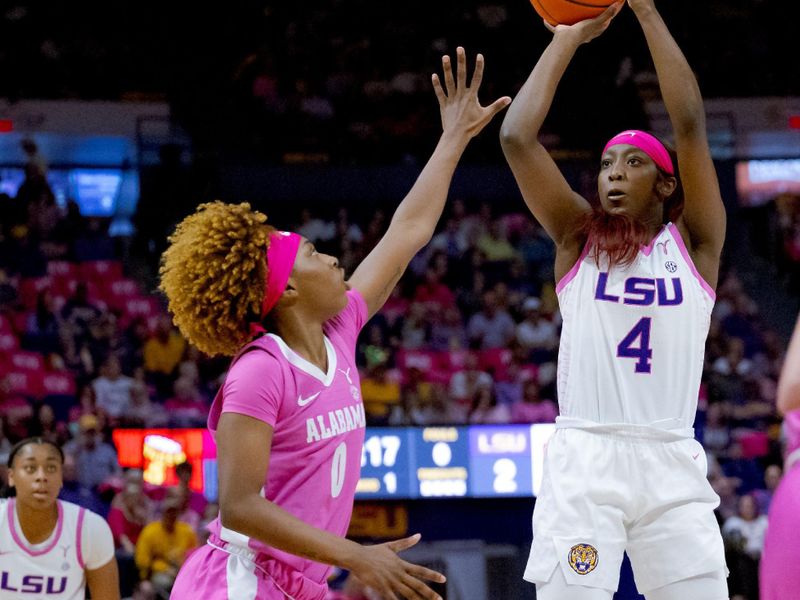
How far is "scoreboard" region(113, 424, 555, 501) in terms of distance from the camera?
9.77m

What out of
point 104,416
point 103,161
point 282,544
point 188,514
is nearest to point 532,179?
point 282,544

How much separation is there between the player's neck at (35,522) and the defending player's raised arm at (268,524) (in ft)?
9.75

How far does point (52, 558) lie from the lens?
5.77 meters

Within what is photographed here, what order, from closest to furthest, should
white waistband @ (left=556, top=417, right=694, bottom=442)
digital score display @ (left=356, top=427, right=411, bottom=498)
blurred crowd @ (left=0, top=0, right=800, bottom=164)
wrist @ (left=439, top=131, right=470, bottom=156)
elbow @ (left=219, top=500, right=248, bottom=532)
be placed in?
1. elbow @ (left=219, top=500, right=248, bottom=532)
2. white waistband @ (left=556, top=417, right=694, bottom=442)
3. wrist @ (left=439, top=131, right=470, bottom=156)
4. digital score display @ (left=356, top=427, right=411, bottom=498)
5. blurred crowd @ (left=0, top=0, right=800, bottom=164)

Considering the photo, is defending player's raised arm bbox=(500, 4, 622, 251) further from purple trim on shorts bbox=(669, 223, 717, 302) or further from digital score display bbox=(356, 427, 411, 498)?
digital score display bbox=(356, 427, 411, 498)

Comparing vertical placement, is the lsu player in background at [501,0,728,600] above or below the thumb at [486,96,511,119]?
below

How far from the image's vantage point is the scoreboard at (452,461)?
9.77 meters

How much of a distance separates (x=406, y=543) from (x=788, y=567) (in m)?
0.89

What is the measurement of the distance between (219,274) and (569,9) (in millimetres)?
1469

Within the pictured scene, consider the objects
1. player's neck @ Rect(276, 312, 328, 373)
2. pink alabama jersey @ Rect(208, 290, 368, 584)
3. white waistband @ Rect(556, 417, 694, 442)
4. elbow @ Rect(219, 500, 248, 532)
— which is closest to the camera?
elbow @ Rect(219, 500, 248, 532)

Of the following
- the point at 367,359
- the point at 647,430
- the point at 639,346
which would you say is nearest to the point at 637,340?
the point at 639,346

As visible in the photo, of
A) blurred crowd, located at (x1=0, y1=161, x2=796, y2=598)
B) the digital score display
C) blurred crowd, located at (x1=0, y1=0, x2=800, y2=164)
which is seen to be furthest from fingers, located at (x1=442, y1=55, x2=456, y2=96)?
blurred crowd, located at (x1=0, y1=0, x2=800, y2=164)

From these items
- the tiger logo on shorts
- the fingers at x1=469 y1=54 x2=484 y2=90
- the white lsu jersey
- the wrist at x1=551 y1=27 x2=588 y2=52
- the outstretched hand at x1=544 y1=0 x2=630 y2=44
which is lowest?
the white lsu jersey

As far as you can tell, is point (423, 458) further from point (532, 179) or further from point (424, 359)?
point (532, 179)
